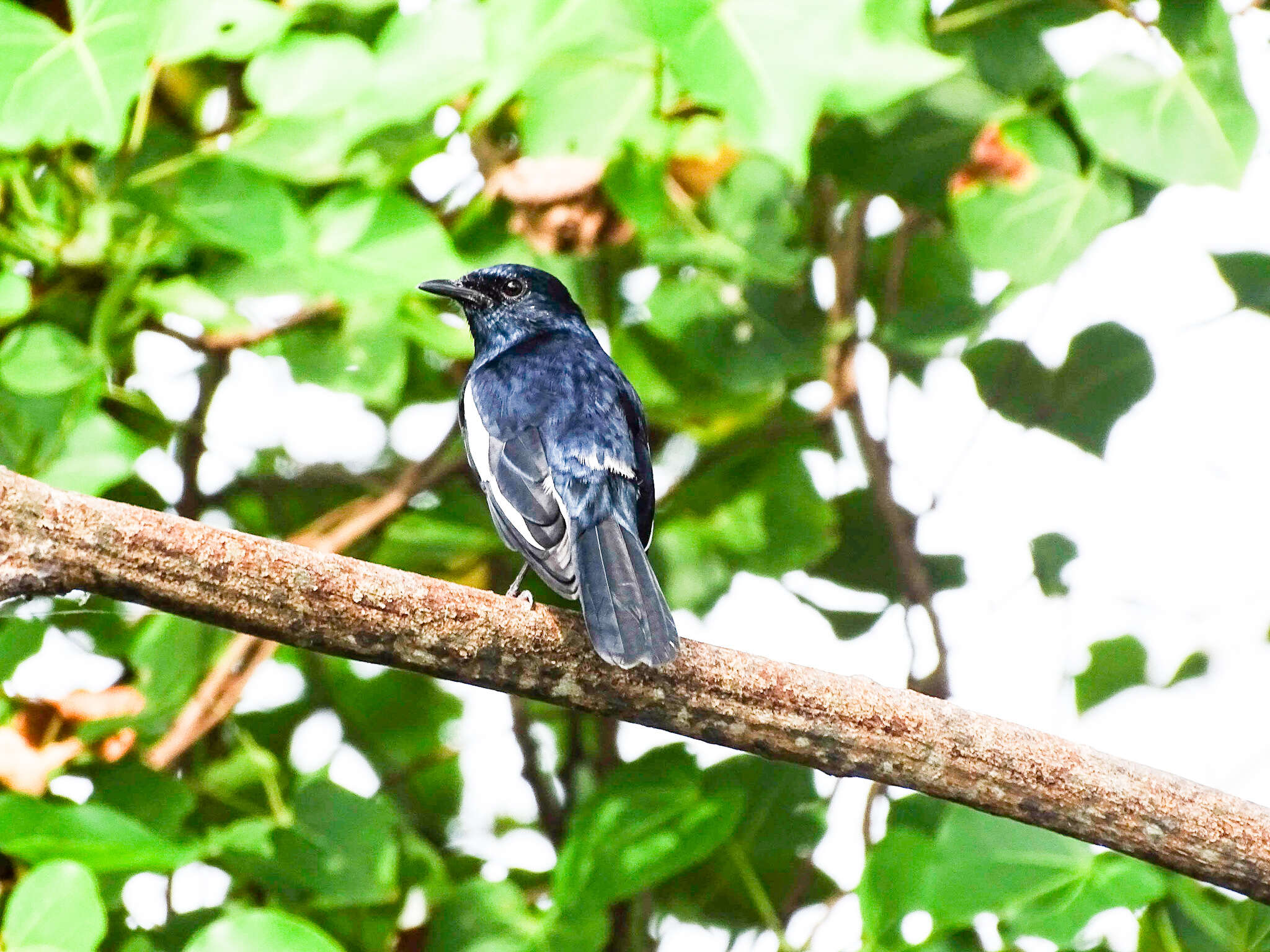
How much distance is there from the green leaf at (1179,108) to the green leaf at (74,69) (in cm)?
177

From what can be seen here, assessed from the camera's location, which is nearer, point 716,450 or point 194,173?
point 194,173

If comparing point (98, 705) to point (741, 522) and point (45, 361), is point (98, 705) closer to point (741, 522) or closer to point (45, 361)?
point (45, 361)

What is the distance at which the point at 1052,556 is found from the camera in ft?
11.3

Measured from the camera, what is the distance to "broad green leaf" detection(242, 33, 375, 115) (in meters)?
2.64

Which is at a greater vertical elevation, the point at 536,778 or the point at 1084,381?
the point at 1084,381

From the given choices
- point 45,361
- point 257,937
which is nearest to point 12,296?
point 45,361

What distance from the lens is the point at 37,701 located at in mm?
2746

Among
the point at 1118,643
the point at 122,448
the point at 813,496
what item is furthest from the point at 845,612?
the point at 122,448

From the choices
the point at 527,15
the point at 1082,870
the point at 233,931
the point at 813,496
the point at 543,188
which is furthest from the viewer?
the point at 813,496

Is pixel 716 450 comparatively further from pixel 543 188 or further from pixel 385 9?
pixel 385 9

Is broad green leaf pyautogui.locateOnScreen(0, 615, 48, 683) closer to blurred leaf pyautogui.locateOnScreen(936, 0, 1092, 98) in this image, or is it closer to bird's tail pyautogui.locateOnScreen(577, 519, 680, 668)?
bird's tail pyautogui.locateOnScreen(577, 519, 680, 668)

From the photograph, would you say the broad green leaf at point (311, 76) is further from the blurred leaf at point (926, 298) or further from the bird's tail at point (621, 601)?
the blurred leaf at point (926, 298)

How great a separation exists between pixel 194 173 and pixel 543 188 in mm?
814

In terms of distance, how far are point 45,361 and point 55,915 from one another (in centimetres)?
117
